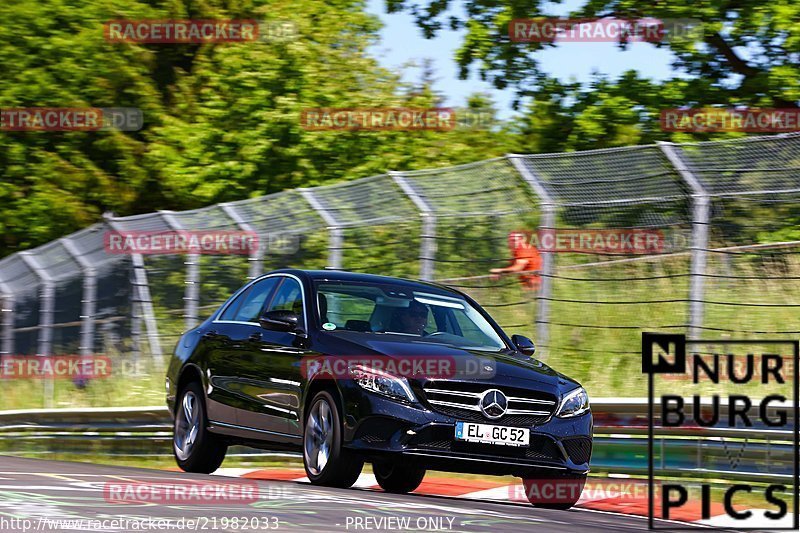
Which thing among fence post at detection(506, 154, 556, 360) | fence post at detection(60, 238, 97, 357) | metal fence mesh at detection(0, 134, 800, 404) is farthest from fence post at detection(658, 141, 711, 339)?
fence post at detection(60, 238, 97, 357)

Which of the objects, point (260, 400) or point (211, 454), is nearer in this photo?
point (260, 400)

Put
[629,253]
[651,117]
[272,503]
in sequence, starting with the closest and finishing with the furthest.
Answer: [272,503] < [629,253] < [651,117]

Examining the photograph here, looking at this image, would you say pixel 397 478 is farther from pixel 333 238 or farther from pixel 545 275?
pixel 333 238

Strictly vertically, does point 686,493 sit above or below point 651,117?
below

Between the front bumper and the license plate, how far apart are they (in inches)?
1.2

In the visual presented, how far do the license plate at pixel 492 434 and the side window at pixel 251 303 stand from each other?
250 cm

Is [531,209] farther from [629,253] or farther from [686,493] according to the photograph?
[686,493]

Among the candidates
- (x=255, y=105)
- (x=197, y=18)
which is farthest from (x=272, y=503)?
(x=197, y=18)

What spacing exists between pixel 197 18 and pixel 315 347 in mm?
27531

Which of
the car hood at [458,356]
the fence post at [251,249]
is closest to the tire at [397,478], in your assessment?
the car hood at [458,356]

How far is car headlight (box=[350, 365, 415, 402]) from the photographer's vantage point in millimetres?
10086

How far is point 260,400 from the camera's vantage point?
11492mm

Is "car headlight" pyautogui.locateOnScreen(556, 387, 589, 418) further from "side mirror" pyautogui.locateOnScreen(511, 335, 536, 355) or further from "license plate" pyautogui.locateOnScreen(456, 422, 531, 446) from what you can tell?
"side mirror" pyautogui.locateOnScreen(511, 335, 536, 355)

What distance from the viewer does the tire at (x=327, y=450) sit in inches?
404
